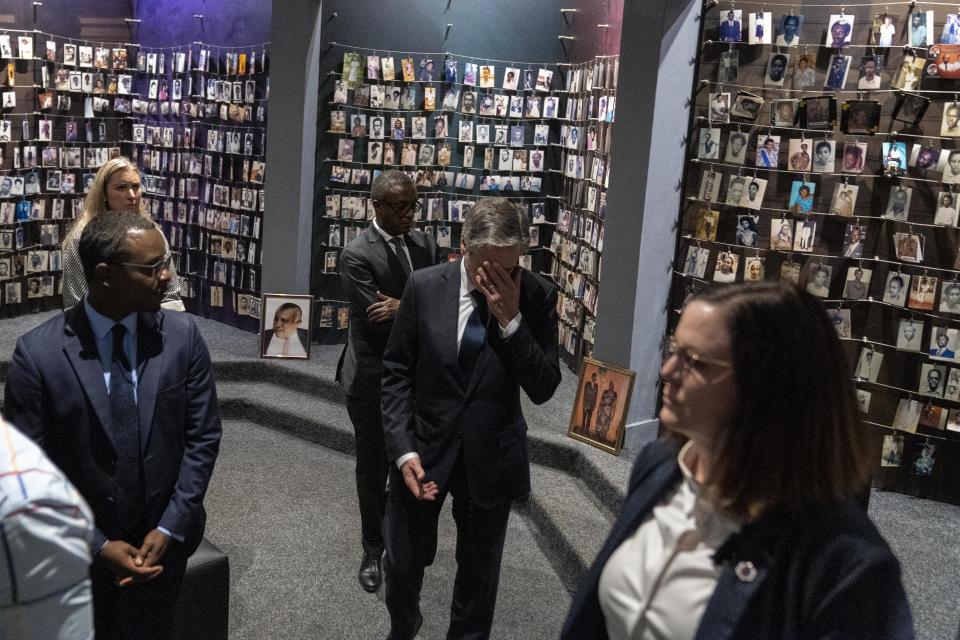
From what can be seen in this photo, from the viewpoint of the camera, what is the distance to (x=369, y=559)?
4137mm

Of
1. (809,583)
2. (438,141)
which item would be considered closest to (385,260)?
(809,583)

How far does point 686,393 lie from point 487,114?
5975 millimetres

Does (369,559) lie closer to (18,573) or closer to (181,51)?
(18,573)

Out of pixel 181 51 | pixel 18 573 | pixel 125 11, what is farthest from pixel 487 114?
pixel 18 573

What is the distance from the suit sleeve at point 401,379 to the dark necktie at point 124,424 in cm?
80

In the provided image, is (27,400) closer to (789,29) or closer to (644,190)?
(644,190)

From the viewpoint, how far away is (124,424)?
2443 mm

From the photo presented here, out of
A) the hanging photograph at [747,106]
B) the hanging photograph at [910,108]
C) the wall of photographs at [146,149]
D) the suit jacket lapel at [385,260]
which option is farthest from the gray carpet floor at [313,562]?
the hanging photograph at [910,108]

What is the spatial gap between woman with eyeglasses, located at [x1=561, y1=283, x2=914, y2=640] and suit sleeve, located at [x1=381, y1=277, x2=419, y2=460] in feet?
4.83

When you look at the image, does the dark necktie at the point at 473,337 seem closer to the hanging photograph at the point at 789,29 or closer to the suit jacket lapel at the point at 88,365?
the suit jacket lapel at the point at 88,365

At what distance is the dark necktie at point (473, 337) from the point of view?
2953 millimetres

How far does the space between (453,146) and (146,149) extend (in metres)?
2.97

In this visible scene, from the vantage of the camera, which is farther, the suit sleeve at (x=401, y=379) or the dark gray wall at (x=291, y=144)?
the dark gray wall at (x=291, y=144)

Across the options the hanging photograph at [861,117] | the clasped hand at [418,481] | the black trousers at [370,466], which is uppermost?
the hanging photograph at [861,117]
